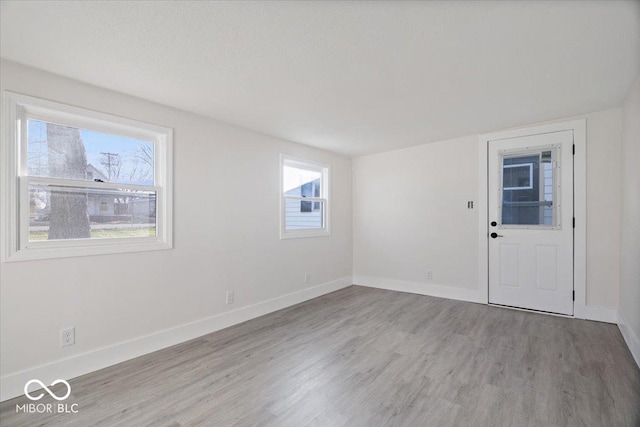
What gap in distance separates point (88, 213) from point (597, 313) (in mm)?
5305

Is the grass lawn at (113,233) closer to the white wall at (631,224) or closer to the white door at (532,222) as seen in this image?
the white door at (532,222)

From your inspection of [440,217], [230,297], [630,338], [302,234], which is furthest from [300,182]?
[630,338]

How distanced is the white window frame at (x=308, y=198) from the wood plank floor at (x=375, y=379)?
1376mm

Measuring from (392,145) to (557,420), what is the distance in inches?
146

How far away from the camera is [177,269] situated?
9.78 ft

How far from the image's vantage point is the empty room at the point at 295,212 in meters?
1.81

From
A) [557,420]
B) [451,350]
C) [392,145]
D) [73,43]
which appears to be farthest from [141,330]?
[392,145]

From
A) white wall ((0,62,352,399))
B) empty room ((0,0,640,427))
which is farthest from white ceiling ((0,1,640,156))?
white wall ((0,62,352,399))

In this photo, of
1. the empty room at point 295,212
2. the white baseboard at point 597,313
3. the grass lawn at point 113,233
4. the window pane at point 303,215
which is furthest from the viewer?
the window pane at point 303,215

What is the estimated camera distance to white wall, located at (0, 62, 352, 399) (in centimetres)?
216

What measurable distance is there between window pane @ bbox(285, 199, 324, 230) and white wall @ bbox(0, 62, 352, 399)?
9.9 inches

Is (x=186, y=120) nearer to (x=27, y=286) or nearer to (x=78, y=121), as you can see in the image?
(x=78, y=121)

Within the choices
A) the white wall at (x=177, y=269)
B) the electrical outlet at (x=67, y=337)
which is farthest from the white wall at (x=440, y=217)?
the electrical outlet at (x=67, y=337)

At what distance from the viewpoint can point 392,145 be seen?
4.64 metres
